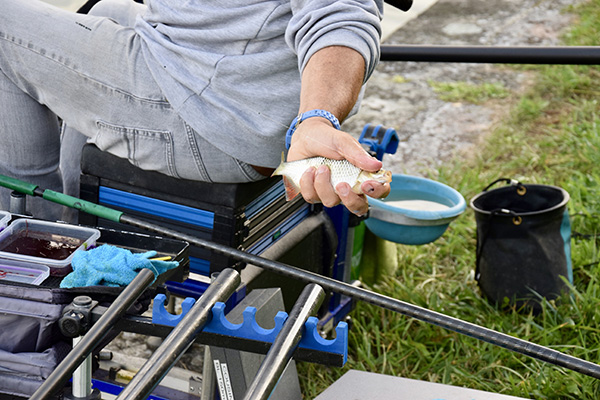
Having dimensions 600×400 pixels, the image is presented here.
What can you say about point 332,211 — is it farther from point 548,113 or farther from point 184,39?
point 548,113

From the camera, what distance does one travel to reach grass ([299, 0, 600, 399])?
2.28 meters

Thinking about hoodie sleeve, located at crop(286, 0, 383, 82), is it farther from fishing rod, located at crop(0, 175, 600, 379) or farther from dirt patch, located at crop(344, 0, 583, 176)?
dirt patch, located at crop(344, 0, 583, 176)

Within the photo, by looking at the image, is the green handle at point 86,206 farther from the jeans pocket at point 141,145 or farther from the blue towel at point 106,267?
the blue towel at point 106,267

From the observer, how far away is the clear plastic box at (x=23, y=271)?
4.90 ft

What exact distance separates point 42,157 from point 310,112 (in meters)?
0.91

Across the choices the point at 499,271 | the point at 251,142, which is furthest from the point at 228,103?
the point at 499,271

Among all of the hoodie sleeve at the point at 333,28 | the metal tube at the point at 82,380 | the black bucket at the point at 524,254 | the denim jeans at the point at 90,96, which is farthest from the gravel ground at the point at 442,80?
the hoodie sleeve at the point at 333,28

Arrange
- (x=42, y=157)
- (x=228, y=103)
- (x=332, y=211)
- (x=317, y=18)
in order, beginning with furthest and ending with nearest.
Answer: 1. (x=332, y=211)
2. (x=42, y=157)
3. (x=228, y=103)
4. (x=317, y=18)

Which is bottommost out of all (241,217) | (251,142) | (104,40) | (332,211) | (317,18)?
(332,211)

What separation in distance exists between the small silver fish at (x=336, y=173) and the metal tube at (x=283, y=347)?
20 cm

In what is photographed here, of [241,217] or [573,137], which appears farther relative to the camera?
[573,137]

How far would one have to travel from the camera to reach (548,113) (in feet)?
14.4

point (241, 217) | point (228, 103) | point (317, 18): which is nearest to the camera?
point (317, 18)

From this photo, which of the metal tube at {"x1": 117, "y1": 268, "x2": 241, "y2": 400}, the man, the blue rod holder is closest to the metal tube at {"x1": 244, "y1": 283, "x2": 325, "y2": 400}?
the blue rod holder
